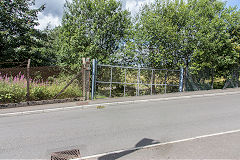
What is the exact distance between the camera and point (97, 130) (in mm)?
4891

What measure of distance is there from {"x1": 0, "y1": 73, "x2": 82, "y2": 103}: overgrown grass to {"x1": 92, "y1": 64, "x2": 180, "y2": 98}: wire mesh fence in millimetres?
1759

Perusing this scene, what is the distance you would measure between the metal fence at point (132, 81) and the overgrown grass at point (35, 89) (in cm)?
144

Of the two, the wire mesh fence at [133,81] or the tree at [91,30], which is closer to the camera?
the wire mesh fence at [133,81]

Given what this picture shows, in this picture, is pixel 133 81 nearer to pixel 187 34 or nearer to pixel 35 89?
pixel 187 34

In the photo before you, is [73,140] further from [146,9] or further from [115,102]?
[146,9]

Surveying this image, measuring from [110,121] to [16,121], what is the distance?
354 centimetres

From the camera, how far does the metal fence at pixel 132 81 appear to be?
10.7 metres

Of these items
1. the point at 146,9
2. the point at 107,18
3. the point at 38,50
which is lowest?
the point at 38,50

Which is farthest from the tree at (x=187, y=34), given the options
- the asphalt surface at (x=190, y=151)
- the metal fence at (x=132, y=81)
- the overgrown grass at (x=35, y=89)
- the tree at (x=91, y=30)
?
the asphalt surface at (x=190, y=151)

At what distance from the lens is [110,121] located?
19.0 feet

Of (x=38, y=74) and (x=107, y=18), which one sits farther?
(x=107, y=18)

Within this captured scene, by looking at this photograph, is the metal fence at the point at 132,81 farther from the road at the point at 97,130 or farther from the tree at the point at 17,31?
the tree at the point at 17,31

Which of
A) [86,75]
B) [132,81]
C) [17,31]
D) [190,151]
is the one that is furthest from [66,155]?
[17,31]

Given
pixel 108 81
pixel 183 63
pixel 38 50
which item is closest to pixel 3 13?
pixel 38 50
